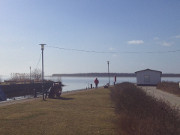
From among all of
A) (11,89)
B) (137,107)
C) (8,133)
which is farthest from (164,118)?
(11,89)

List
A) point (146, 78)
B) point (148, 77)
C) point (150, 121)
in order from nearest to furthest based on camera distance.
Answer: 1. point (150, 121)
2. point (146, 78)
3. point (148, 77)

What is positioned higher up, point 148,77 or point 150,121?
point 148,77

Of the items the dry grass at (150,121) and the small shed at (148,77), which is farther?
the small shed at (148,77)

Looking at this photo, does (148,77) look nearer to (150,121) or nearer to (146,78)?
(146,78)

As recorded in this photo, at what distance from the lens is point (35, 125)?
37.5 feet

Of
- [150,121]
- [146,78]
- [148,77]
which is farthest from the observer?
[148,77]

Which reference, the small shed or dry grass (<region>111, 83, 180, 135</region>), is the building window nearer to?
the small shed

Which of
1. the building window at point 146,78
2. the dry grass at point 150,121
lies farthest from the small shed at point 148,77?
the dry grass at point 150,121

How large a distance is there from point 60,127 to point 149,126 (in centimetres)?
508

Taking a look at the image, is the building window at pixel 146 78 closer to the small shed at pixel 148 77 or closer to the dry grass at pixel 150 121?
the small shed at pixel 148 77

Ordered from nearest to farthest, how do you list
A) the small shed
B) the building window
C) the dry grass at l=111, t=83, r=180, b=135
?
the dry grass at l=111, t=83, r=180, b=135 < the small shed < the building window

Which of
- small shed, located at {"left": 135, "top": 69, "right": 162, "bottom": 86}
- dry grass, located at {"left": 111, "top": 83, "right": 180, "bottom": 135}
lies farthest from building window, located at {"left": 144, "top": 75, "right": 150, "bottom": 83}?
dry grass, located at {"left": 111, "top": 83, "right": 180, "bottom": 135}

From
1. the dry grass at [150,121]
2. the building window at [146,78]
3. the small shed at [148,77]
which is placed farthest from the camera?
the building window at [146,78]

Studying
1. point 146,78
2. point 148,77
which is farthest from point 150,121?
point 148,77
